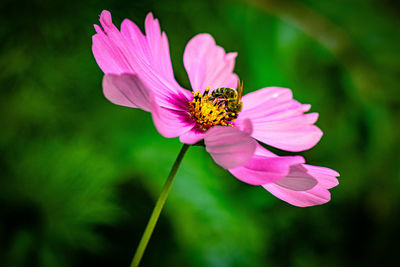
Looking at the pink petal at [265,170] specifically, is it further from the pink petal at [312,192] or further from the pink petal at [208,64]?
the pink petal at [208,64]

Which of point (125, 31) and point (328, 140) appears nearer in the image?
point (125, 31)

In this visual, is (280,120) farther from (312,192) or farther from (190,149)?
(190,149)

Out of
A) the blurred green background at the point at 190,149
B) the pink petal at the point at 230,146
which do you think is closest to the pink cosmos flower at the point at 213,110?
the pink petal at the point at 230,146

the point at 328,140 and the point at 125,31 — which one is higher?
the point at 328,140

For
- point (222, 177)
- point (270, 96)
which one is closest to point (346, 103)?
point (222, 177)

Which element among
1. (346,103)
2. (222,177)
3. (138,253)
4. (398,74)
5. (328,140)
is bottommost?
(138,253)

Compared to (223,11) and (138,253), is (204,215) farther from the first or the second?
(138,253)

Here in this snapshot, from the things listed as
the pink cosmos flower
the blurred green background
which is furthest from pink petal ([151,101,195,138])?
the blurred green background

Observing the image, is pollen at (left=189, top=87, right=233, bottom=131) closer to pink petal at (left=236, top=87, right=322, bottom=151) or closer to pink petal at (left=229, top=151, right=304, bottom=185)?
pink petal at (left=236, top=87, right=322, bottom=151)
